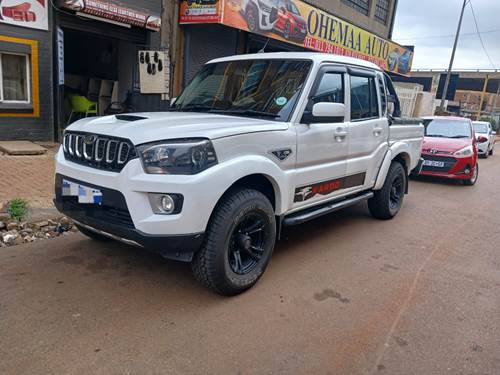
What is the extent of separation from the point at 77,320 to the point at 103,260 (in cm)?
113

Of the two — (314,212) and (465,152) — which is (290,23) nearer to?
(465,152)

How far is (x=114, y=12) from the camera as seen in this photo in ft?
29.1

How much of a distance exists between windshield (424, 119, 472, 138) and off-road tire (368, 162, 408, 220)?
4.90 meters

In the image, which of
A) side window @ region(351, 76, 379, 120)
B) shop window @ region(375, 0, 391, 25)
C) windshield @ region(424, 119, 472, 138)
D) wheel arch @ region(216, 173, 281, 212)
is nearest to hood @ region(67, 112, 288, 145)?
wheel arch @ region(216, 173, 281, 212)

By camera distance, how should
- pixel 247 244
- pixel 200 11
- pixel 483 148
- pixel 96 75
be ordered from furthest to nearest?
pixel 483 148
pixel 96 75
pixel 200 11
pixel 247 244

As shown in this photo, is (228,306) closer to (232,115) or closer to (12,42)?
(232,115)

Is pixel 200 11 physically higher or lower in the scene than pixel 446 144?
higher

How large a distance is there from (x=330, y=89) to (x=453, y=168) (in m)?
6.30

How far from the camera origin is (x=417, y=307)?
3.54 meters

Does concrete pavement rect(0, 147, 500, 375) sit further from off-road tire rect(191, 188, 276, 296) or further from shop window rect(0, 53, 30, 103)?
shop window rect(0, 53, 30, 103)

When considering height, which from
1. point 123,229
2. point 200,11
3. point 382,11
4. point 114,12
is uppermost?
point 382,11

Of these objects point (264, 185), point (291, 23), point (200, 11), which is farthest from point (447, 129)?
point (264, 185)

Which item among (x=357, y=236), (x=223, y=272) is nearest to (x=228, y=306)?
(x=223, y=272)

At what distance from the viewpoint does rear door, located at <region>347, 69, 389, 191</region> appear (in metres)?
4.84
